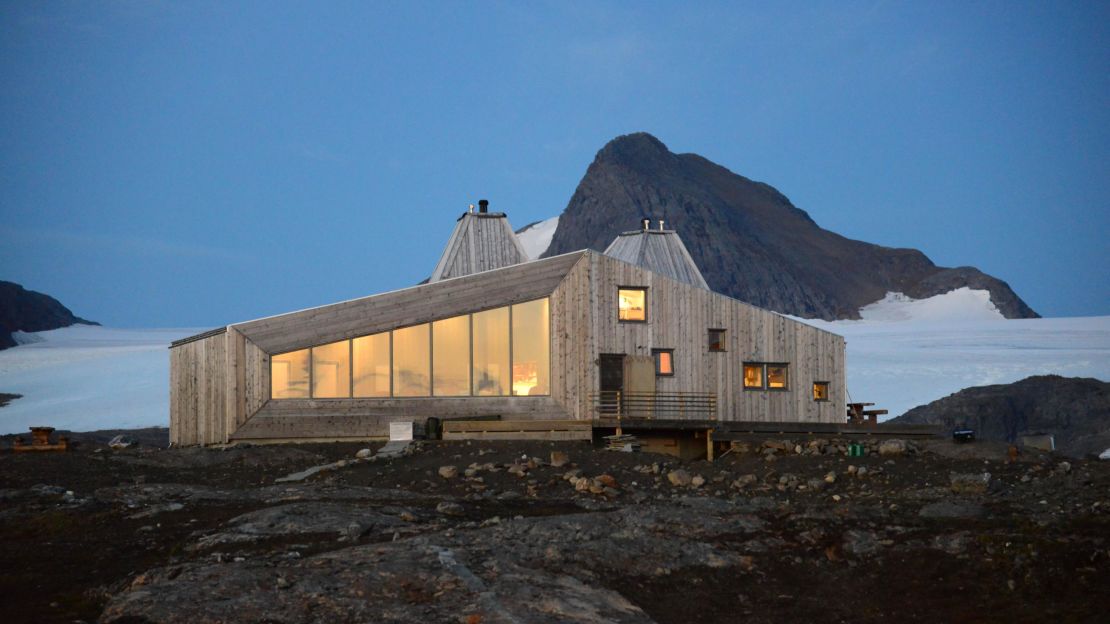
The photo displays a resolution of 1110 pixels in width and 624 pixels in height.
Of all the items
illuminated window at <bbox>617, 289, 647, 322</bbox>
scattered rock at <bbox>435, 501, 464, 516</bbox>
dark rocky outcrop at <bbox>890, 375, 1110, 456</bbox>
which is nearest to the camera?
scattered rock at <bbox>435, 501, 464, 516</bbox>

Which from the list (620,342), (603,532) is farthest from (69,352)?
(603,532)

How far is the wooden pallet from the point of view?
3238cm

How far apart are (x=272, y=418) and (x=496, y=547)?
64.8 feet

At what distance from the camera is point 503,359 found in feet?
114

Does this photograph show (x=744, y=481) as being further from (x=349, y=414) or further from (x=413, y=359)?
(x=349, y=414)

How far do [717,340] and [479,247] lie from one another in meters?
13.1

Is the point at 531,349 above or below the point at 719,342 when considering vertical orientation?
below

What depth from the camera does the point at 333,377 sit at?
3400 centimetres

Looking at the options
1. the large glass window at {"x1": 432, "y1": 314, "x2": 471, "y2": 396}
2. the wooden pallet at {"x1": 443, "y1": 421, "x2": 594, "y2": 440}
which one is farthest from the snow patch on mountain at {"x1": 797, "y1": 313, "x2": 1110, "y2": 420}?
the large glass window at {"x1": 432, "y1": 314, "x2": 471, "y2": 396}

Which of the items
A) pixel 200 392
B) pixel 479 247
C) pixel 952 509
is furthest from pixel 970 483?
pixel 479 247

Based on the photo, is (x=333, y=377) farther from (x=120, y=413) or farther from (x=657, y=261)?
(x=120, y=413)

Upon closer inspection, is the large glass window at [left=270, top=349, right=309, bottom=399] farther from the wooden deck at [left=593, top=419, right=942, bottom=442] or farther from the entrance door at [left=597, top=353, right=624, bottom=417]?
the entrance door at [left=597, top=353, right=624, bottom=417]

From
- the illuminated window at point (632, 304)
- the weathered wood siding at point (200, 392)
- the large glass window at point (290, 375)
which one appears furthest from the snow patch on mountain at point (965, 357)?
the weathered wood siding at point (200, 392)

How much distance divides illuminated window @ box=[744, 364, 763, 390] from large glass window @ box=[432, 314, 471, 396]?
987 centimetres
